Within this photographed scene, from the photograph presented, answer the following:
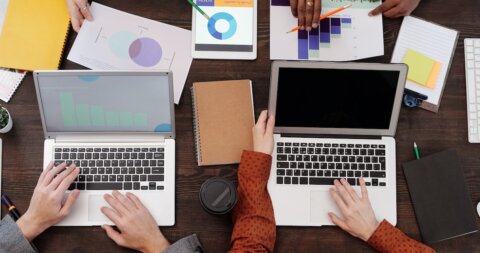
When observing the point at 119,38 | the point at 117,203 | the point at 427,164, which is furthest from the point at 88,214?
the point at 427,164

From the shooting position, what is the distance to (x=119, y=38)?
1.24 m

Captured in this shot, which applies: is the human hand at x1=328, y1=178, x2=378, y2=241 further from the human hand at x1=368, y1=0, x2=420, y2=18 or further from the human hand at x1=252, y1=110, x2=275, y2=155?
the human hand at x1=368, y1=0, x2=420, y2=18

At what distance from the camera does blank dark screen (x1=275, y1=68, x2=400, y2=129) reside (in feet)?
3.65

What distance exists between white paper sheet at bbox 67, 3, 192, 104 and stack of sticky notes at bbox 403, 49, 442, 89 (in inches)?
23.0

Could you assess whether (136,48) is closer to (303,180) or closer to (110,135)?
(110,135)

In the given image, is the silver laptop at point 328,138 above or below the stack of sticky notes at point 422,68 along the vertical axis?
below

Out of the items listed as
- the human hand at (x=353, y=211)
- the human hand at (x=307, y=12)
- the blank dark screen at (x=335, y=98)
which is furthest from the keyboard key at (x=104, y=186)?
the human hand at (x=307, y=12)

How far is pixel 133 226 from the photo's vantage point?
1.12 m

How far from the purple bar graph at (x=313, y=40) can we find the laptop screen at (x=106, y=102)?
41 centimetres

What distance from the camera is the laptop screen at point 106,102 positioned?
1093 mm

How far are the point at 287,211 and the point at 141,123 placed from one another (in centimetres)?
42

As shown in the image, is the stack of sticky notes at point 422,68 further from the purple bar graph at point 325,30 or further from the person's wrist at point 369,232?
the person's wrist at point 369,232

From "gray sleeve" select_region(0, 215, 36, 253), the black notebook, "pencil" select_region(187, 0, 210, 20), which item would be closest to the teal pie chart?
"pencil" select_region(187, 0, 210, 20)

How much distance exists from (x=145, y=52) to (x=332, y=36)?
19.6 inches
